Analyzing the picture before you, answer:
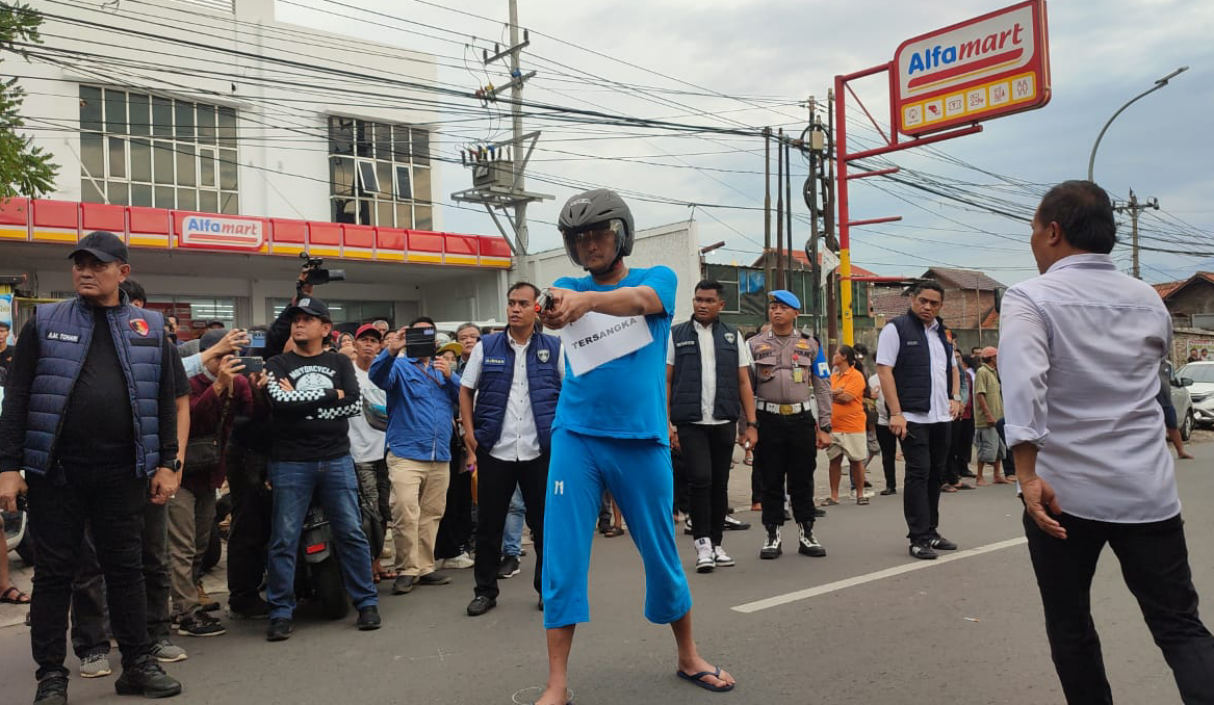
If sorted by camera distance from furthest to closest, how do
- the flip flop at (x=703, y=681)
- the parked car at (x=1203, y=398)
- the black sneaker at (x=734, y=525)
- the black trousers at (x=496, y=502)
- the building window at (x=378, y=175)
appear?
the building window at (x=378, y=175) < the parked car at (x=1203, y=398) < the black sneaker at (x=734, y=525) < the black trousers at (x=496, y=502) < the flip flop at (x=703, y=681)

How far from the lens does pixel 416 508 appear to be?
6480mm

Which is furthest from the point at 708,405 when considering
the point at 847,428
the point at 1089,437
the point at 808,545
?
the point at 847,428

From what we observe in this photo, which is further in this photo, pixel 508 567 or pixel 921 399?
pixel 921 399

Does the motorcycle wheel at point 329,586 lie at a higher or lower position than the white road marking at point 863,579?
higher

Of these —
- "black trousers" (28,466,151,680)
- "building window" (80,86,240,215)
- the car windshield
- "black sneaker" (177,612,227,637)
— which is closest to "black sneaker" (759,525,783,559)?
"black sneaker" (177,612,227,637)

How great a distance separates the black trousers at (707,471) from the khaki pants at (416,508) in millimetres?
1791

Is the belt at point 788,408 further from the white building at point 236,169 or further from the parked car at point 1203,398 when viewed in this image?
the parked car at point 1203,398

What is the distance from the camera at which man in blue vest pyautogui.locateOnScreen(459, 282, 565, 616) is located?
5.74 meters

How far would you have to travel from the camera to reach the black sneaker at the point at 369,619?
17.3ft

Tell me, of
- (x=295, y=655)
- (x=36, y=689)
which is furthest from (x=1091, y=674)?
(x=36, y=689)

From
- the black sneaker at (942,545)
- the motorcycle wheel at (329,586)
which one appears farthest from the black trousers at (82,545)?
the black sneaker at (942,545)

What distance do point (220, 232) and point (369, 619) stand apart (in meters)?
18.6

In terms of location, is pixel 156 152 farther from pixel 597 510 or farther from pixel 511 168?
pixel 597 510

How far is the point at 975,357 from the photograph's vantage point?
45.2 ft
